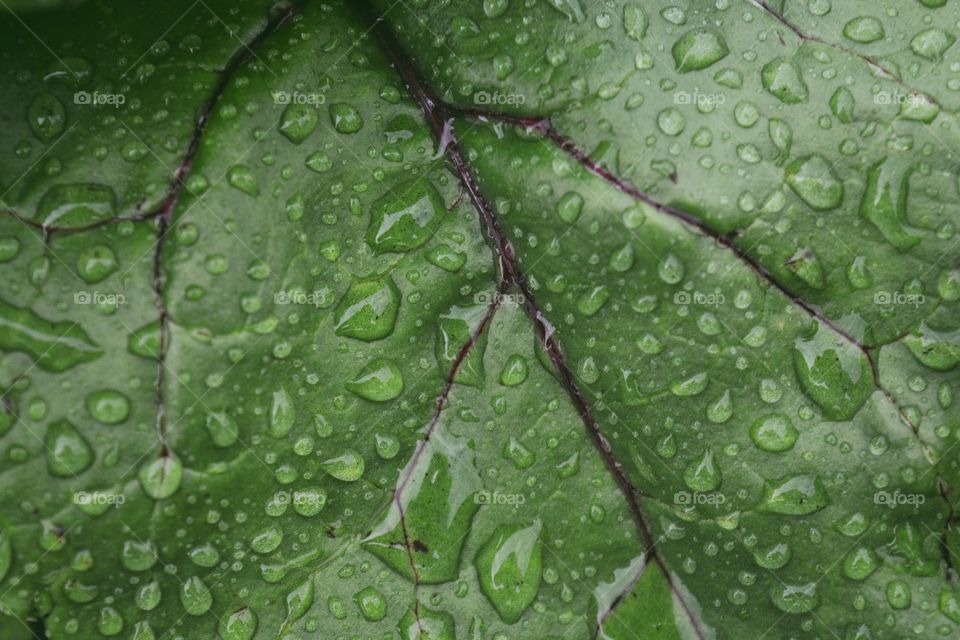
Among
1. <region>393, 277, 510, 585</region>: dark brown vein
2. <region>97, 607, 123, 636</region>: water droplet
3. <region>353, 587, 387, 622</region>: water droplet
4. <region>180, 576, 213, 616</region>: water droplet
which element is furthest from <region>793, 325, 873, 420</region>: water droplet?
<region>97, 607, 123, 636</region>: water droplet

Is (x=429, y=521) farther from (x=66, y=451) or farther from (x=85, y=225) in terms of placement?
(x=85, y=225)

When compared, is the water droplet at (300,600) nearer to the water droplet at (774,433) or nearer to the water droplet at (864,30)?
the water droplet at (774,433)

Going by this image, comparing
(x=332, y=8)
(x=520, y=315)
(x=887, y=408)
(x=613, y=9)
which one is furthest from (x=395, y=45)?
(x=887, y=408)

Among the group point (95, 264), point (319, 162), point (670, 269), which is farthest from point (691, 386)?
point (95, 264)

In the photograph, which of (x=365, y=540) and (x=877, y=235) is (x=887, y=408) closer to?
(x=877, y=235)

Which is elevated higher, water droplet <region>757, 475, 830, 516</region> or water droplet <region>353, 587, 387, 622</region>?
water droplet <region>757, 475, 830, 516</region>

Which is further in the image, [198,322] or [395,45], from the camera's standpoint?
[395,45]

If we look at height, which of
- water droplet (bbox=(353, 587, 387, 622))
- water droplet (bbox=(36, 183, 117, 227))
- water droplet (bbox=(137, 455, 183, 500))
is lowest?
water droplet (bbox=(353, 587, 387, 622))

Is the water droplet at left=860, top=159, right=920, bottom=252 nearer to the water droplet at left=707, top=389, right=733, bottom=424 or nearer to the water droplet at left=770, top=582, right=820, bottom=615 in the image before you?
the water droplet at left=707, top=389, right=733, bottom=424
